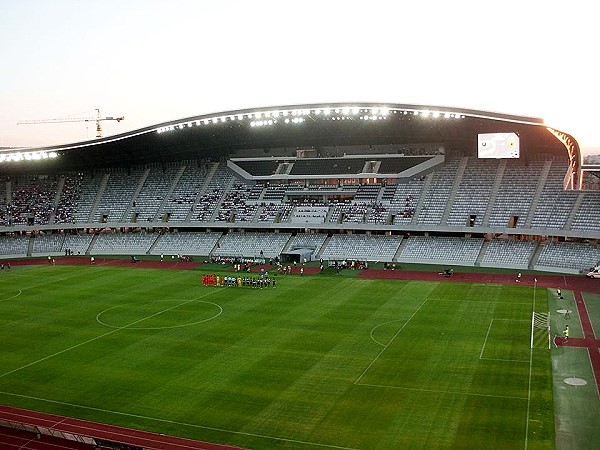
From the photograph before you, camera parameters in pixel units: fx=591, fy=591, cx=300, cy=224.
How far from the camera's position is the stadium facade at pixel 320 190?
2311 inches

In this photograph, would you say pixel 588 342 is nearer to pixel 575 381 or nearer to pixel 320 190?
pixel 575 381

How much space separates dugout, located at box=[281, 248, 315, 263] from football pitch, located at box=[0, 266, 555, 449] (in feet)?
45.4

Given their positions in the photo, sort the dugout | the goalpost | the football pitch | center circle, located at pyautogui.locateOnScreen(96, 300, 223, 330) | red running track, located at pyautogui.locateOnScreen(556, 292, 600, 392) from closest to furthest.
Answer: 1. the football pitch
2. red running track, located at pyautogui.locateOnScreen(556, 292, 600, 392)
3. the goalpost
4. center circle, located at pyautogui.locateOnScreen(96, 300, 223, 330)
5. the dugout

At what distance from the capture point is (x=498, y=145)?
60.9m

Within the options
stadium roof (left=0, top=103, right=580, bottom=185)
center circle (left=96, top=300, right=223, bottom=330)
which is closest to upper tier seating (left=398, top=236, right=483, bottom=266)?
stadium roof (left=0, top=103, right=580, bottom=185)

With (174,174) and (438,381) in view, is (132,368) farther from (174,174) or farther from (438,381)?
(174,174)

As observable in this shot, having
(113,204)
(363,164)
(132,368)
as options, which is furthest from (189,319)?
(113,204)

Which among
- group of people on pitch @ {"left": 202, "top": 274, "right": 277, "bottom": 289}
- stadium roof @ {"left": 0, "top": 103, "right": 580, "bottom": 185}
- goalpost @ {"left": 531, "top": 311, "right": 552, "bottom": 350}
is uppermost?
stadium roof @ {"left": 0, "top": 103, "right": 580, "bottom": 185}

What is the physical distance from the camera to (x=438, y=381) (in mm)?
26312

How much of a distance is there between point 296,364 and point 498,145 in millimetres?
40672

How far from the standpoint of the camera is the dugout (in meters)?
61.5

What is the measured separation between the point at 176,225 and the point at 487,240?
36.9 metres

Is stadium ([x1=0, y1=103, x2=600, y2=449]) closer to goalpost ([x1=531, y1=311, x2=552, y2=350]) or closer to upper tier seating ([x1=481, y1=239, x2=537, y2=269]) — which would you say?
upper tier seating ([x1=481, y1=239, x2=537, y2=269])

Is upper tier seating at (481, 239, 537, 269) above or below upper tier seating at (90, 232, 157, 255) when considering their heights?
above
